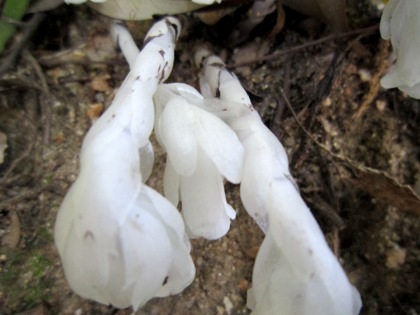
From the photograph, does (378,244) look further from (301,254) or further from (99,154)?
(99,154)

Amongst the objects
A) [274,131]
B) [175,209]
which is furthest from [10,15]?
[175,209]

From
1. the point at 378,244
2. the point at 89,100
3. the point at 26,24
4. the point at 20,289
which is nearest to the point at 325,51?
the point at 378,244

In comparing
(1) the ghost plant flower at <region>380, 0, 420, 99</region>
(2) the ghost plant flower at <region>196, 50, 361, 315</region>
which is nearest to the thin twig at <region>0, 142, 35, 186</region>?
(2) the ghost plant flower at <region>196, 50, 361, 315</region>

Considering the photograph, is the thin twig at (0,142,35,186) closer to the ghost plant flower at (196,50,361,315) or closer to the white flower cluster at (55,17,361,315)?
the white flower cluster at (55,17,361,315)

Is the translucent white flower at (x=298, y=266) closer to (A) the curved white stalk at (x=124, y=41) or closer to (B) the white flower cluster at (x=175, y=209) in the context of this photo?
(B) the white flower cluster at (x=175, y=209)

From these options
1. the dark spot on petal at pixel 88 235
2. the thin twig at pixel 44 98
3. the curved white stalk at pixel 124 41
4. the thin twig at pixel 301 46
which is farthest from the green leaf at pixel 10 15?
the dark spot on petal at pixel 88 235

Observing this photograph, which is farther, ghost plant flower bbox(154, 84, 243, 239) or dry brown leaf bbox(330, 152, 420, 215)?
dry brown leaf bbox(330, 152, 420, 215)
